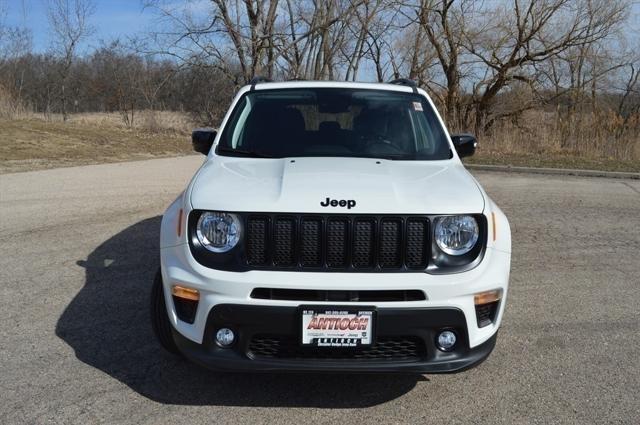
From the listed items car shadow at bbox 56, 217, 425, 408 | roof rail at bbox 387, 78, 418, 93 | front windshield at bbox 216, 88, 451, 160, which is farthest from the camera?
roof rail at bbox 387, 78, 418, 93

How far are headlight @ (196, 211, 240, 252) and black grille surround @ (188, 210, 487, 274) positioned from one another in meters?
0.04

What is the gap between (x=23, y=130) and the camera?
16.9m

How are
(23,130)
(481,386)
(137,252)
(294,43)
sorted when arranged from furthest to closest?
(294,43), (23,130), (137,252), (481,386)

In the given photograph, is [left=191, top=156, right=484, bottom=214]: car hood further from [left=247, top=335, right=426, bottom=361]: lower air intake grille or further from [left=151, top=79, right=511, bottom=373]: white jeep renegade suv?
[left=247, top=335, right=426, bottom=361]: lower air intake grille

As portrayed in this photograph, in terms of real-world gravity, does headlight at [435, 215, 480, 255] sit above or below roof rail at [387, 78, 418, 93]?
below

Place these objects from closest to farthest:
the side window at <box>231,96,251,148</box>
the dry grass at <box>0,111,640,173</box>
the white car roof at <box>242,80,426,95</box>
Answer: the side window at <box>231,96,251,148</box>
the white car roof at <box>242,80,426,95</box>
the dry grass at <box>0,111,640,173</box>

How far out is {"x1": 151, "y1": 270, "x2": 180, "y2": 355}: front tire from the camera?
3410 millimetres

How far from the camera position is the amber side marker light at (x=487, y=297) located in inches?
115

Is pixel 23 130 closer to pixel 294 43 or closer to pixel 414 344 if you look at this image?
pixel 294 43

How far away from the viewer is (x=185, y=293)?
2.92m

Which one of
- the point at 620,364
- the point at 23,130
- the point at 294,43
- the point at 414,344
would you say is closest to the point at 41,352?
the point at 414,344

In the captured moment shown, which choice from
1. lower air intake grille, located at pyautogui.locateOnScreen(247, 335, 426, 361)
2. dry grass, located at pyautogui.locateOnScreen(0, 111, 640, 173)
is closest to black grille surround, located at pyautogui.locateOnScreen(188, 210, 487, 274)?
lower air intake grille, located at pyautogui.locateOnScreen(247, 335, 426, 361)

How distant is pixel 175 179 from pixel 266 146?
26.9 ft

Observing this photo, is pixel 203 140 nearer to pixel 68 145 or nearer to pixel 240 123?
pixel 240 123
